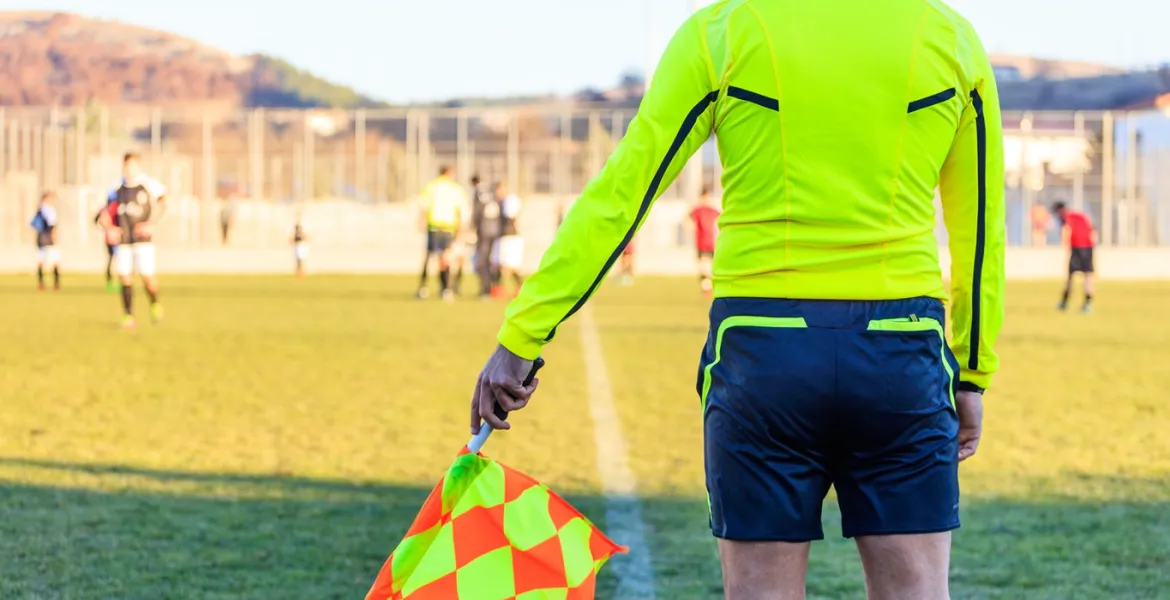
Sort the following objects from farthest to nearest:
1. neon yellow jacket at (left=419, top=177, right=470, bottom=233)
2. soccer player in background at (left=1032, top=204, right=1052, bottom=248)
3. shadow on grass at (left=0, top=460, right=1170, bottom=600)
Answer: soccer player in background at (left=1032, top=204, right=1052, bottom=248) → neon yellow jacket at (left=419, top=177, right=470, bottom=233) → shadow on grass at (left=0, top=460, right=1170, bottom=600)

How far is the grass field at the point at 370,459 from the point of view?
5645 mm

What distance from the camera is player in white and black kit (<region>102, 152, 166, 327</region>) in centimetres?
1792

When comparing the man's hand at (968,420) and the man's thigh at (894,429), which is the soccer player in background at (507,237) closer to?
the man's hand at (968,420)

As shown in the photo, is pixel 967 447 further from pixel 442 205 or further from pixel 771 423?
pixel 442 205

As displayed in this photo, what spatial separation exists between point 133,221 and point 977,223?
16.1m

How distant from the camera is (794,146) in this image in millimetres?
2756

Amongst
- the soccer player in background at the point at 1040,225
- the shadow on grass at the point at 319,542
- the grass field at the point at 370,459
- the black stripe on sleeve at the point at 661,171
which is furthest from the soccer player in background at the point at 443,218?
the black stripe on sleeve at the point at 661,171

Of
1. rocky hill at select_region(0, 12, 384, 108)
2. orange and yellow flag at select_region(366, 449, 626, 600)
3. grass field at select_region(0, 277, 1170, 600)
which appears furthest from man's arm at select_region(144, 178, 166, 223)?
rocky hill at select_region(0, 12, 384, 108)

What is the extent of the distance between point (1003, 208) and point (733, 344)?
606 mm

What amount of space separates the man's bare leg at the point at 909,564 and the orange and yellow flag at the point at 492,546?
529 mm

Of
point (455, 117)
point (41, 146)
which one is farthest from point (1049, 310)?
point (41, 146)

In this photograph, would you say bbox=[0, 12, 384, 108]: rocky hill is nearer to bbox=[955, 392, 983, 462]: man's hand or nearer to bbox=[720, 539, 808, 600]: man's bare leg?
bbox=[955, 392, 983, 462]: man's hand

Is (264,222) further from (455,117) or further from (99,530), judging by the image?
(99,530)

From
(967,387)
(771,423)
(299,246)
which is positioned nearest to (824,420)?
(771,423)
